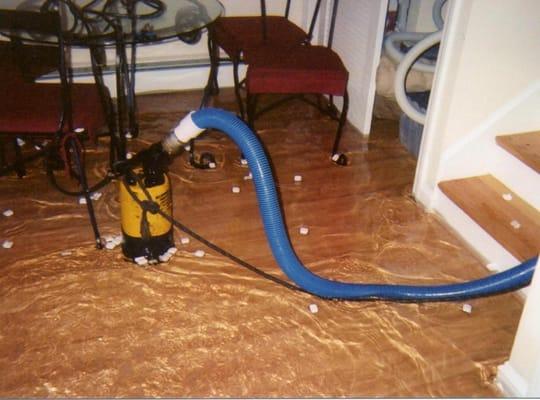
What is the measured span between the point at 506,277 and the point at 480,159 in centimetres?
77

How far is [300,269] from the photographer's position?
7.60ft

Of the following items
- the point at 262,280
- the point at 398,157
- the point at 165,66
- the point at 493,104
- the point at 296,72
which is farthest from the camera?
the point at 165,66

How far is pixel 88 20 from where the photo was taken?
256 centimetres

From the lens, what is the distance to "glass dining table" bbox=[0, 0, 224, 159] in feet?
7.86

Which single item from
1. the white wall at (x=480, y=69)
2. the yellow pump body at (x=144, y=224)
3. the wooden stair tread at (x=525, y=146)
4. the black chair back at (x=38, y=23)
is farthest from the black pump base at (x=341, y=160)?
the black chair back at (x=38, y=23)

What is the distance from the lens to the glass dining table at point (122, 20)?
2396mm

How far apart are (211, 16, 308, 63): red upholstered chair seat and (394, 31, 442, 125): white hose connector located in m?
0.53

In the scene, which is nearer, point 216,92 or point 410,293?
point 410,293

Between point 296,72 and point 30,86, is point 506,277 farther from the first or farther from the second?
point 30,86

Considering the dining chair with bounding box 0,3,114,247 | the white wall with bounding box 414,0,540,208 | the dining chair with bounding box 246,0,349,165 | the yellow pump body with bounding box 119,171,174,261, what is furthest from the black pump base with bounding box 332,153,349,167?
the dining chair with bounding box 0,3,114,247

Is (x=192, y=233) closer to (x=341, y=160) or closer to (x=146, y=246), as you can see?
(x=146, y=246)

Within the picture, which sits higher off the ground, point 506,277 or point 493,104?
point 493,104

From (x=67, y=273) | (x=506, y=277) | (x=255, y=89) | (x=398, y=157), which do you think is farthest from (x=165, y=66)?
(x=506, y=277)

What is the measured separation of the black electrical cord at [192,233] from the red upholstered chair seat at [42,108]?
37 centimetres
